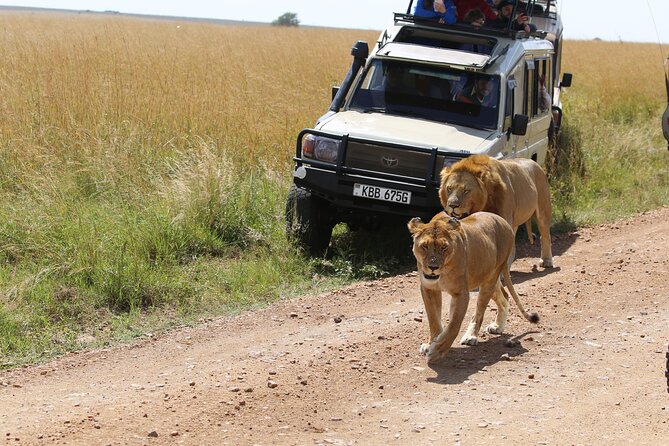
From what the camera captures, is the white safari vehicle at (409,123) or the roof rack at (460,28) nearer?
the white safari vehicle at (409,123)

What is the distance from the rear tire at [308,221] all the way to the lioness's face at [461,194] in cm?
180

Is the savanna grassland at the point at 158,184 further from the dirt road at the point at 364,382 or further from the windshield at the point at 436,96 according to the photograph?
the windshield at the point at 436,96

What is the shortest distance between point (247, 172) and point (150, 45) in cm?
634

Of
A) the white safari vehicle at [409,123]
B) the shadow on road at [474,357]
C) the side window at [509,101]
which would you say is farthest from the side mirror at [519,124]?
the shadow on road at [474,357]

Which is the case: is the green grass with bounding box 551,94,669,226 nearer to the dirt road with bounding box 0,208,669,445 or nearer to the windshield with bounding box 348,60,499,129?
the windshield with bounding box 348,60,499,129

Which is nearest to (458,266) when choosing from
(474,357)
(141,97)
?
(474,357)

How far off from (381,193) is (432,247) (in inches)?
112

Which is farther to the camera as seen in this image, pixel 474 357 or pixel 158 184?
pixel 158 184

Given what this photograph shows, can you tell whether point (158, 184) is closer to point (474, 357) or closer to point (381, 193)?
point (381, 193)

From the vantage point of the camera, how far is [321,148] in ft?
27.6

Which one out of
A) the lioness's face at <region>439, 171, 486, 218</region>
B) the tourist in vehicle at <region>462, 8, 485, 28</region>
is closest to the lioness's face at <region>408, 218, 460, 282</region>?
the lioness's face at <region>439, 171, 486, 218</region>

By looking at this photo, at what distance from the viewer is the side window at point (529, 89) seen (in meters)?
9.75

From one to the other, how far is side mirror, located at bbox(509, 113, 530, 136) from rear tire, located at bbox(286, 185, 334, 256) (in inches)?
65.7

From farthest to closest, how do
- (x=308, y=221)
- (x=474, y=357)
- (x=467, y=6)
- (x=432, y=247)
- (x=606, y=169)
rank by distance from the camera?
(x=606, y=169) < (x=467, y=6) < (x=308, y=221) < (x=474, y=357) < (x=432, y=247)
